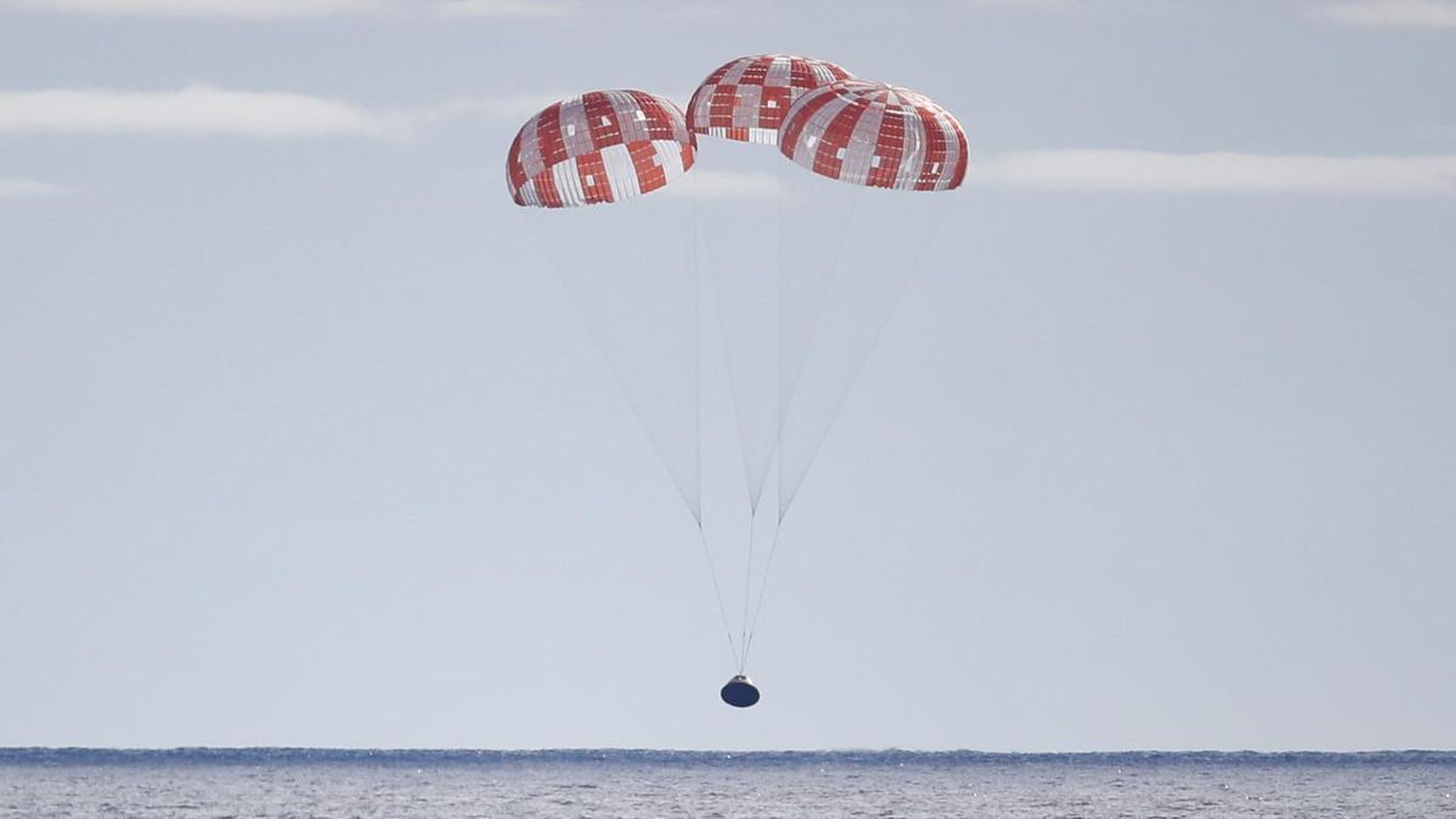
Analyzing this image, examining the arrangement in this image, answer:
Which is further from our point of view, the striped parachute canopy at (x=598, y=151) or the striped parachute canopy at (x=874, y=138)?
the striped parachute canopy at (x=598, y=151)

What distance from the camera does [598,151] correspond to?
130 ft

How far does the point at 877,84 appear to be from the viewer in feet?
130

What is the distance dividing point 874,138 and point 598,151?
396 cm

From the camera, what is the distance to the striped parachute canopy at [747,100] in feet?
132

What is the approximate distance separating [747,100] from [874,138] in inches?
98.0

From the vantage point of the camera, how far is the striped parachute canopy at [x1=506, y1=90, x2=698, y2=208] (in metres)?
39.6

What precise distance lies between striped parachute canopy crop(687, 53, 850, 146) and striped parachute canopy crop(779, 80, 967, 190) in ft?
2.67

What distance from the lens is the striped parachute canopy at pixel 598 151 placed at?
39625mm

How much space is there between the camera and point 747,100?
132 feet

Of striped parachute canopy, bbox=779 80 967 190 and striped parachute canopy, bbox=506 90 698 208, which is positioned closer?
striped parachute canopy, bbox=779 80 967 190

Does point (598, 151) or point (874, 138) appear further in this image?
point (598, 151)

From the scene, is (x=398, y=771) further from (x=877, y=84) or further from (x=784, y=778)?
(x=877, y=84)

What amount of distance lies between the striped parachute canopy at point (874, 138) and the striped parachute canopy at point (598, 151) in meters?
1.79

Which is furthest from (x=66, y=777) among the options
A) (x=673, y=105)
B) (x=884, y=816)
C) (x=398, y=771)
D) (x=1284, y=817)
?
(x=673, y=105)
